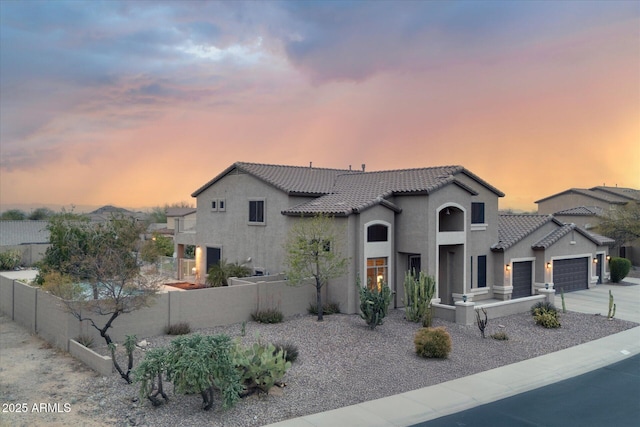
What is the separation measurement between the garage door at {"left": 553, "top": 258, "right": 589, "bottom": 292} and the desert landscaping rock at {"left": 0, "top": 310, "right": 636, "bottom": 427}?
304 inches

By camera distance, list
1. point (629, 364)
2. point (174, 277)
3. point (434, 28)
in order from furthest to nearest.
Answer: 1. point (174, 277)
2. point (434, 28)
3. point (629, 364)

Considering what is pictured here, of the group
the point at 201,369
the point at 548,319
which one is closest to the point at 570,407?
the point at 548,319

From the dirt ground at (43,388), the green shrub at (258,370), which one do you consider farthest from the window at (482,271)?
the dirt ground at (43,388)

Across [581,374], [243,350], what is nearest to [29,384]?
[243,350]

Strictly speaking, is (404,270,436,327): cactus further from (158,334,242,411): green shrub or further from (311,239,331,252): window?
(158,334,242,411): green shrub

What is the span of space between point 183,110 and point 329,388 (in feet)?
78.1

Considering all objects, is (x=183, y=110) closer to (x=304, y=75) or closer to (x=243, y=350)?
(x=304, y=75)

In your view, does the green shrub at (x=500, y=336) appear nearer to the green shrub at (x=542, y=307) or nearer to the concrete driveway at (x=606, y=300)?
the green shrub at (x=542, y=307)

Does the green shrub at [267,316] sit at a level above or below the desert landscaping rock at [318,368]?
above

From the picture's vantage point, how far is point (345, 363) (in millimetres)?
14734

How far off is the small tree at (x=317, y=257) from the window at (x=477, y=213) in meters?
8.96

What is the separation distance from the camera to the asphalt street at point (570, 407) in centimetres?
1114

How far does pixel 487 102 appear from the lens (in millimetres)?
28859

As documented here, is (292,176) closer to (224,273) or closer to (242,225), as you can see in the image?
(242,225)
